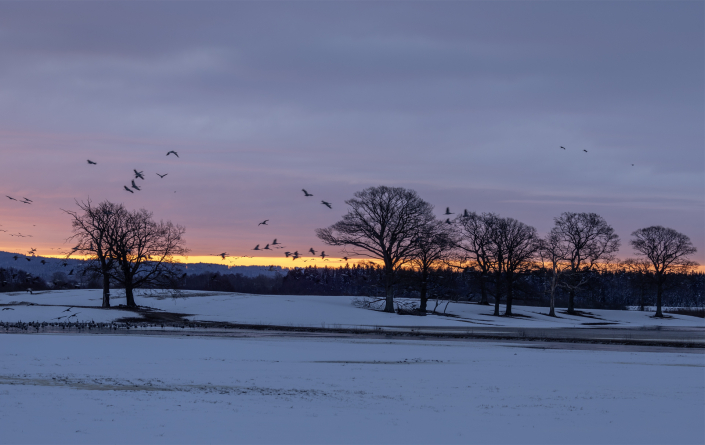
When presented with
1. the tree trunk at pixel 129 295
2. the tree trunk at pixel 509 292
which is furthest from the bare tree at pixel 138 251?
the tree trunk at pixel 509 292

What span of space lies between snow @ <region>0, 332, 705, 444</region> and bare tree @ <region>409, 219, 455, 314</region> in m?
30.1

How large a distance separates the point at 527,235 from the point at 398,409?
58346 mm

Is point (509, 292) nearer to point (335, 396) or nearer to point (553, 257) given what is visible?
point (553, 257)

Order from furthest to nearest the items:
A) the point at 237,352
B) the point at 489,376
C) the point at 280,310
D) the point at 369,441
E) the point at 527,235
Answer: the point at 527,235 < the point at 280,310 < the point at 237,352 < the point at 489,376 < the point at 369,441

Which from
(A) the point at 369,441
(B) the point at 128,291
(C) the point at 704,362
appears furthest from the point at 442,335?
(B) the point at 128,291

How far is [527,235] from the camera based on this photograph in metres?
69.2

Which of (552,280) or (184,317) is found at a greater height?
(552,280)

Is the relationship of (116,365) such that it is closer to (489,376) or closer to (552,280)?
(489,376)

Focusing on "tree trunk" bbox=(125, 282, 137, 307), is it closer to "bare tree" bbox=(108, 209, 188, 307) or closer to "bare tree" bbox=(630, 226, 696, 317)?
"bare tree" bbox=(108, 209, 188, 307)

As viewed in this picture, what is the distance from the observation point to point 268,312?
5419 cm

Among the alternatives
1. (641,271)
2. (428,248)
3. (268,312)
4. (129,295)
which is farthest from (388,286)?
(641,271)

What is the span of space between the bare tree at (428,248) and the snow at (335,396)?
98.9 feet

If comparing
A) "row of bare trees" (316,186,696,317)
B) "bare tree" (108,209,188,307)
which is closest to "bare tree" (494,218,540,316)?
"row of bare trees" (316,186,696,317)

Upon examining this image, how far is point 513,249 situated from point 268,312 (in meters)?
29.5
